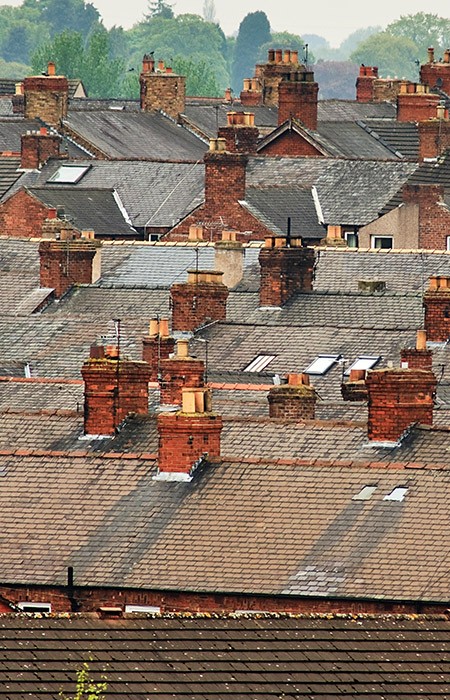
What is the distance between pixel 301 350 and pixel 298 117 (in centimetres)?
4006

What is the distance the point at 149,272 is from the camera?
81.4 meters

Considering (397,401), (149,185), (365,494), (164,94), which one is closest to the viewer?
(365,494)

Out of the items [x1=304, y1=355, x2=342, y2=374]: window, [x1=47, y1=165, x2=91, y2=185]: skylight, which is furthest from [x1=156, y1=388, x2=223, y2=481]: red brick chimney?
[x1=47, y1=165, x2=91, y2=185]: skylight

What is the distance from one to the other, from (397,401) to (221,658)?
17.5 meters

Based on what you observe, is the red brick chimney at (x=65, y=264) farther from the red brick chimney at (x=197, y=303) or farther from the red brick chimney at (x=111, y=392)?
the red brick chimney at (x=111, y=392)

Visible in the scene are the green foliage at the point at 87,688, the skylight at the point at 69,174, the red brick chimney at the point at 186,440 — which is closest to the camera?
the green foliage at the point at 87,688

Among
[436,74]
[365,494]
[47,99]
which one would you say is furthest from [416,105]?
[365,494]

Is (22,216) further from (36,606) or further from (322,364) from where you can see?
(36,606)

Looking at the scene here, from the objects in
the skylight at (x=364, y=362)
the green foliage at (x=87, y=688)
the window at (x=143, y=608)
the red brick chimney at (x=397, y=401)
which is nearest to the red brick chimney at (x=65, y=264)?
the skylight at (x=364, y=362)

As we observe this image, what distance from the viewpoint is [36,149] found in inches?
4011

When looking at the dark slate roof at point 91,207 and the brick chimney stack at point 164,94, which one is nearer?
the dark slate roof at point 91,207

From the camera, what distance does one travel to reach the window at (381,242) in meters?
94.6

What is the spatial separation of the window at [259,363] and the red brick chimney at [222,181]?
27.1 metres

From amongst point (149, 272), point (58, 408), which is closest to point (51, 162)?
point (149, 272)
